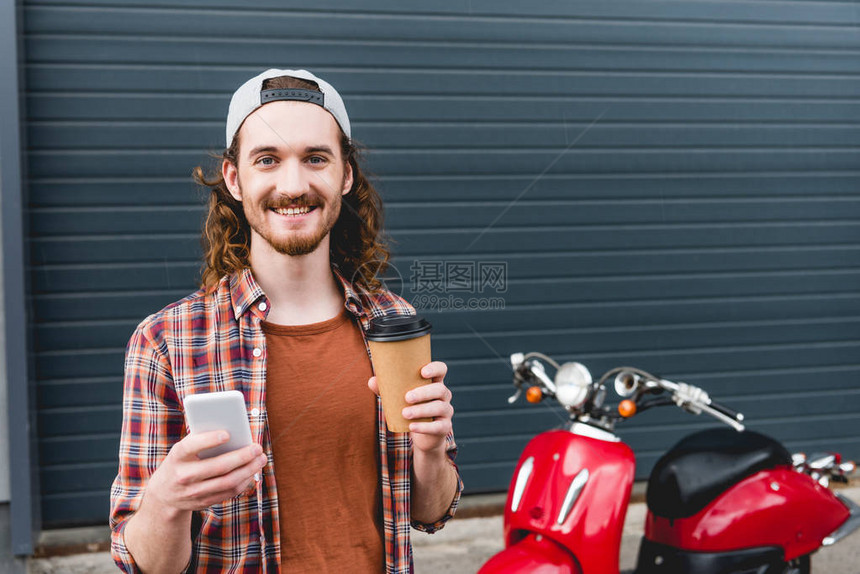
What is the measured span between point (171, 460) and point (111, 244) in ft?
9.28

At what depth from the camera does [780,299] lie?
4324 mm

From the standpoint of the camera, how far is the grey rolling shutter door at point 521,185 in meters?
3.56

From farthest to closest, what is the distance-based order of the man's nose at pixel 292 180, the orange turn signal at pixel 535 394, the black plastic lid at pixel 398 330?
1. the orange turn signal at pixel 535 394
2. the man's nose at pixel 292 180
3. the black plastic lid at pixel 398 330

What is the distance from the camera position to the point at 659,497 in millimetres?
2307

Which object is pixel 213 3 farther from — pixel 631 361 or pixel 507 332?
pixel 631 361

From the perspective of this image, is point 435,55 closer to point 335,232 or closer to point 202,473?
point 335,232

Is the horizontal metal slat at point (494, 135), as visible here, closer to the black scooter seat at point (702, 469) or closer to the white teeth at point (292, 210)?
the black scooter seat at point (702, 469)

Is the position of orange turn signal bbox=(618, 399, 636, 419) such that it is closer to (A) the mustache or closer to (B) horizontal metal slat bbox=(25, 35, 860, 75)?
(A) the mustache

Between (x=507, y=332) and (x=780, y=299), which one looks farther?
(x=780, y=299)

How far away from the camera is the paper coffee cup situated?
4.17 feet

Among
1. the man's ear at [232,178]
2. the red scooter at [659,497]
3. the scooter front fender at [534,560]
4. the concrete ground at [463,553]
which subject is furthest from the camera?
the concrete ground at [463,553]

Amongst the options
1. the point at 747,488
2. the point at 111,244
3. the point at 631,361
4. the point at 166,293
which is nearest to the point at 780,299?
the point at 631,361

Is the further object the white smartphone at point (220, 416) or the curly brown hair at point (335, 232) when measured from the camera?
the curly brown hair at point (335, 232)

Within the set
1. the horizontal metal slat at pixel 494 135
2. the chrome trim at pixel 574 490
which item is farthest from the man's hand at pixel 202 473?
the horizontal metal slat at pixel 494 135
